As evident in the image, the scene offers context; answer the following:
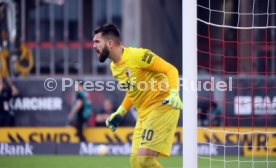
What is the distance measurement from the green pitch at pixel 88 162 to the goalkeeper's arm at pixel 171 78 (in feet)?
14.7

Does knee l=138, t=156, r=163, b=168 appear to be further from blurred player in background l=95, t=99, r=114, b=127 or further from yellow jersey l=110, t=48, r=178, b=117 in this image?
blurred player in background l=95, t=99, r=114, b=127

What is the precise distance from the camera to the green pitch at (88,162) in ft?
43.0

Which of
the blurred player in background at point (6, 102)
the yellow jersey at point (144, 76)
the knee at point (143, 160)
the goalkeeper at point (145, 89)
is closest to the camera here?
the knee at point (143, 160)

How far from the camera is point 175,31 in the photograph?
69.5 feet

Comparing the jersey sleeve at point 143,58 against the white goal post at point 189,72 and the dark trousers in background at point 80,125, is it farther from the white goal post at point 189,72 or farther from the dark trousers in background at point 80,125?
the dark trousers in background at point 80,125

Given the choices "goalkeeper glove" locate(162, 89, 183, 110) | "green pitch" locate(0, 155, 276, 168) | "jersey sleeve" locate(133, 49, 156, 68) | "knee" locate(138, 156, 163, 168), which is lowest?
"green pitch" locate(0, 155, 276, 168)

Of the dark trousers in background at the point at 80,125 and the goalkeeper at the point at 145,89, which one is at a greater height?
the goalkeeper at the point at 145,89

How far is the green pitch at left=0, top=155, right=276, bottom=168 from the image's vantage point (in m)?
13.1

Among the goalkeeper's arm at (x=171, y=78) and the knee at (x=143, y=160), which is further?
the knee at (x=143, y=160)

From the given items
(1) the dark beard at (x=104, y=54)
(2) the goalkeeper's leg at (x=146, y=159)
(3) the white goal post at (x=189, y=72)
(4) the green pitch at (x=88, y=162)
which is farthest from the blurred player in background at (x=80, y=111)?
(3) the white goal post at (x=189, y=72)

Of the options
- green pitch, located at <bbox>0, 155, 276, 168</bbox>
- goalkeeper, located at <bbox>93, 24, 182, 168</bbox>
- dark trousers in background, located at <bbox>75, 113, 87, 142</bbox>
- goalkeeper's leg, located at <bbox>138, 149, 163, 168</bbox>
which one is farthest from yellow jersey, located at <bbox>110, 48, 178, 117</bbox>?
dark trousers in background, located at <bbox>75, 113, 87, 142</bbox>

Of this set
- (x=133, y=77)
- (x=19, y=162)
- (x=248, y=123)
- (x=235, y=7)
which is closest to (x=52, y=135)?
(x=19, y=162)

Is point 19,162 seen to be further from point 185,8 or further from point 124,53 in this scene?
point 185,8

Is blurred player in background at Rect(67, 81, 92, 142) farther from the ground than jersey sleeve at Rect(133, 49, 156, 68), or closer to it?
closer to it
